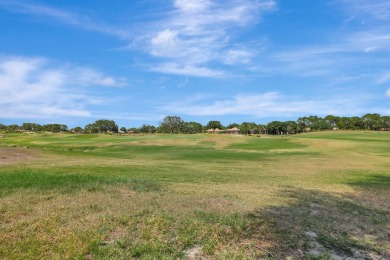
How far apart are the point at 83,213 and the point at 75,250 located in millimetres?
2424

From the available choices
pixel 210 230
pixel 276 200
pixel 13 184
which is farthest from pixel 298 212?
pixel 13 184

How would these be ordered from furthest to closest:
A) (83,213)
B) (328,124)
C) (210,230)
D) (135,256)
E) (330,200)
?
1. (328,124)
2. (330,200)
3. (83,213)
4. (210,230)
5. (135,256)

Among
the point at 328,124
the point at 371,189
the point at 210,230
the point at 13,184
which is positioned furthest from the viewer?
the point at 328,124

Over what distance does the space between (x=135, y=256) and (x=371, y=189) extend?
1308 centimetres

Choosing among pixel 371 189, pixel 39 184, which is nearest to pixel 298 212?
pixel 371 189

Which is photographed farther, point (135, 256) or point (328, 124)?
point (328, 124)

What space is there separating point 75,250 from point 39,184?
7.69 m

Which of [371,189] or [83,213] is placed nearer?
[83,213]

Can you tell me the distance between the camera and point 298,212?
1059 centimetres

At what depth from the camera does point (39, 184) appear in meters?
13.9

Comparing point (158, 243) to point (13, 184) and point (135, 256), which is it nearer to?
point (135, 256)

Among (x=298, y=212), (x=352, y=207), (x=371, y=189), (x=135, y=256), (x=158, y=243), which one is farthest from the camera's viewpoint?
(x=371, y=189)

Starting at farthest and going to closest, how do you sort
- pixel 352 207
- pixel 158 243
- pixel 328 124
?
pixel 328 124 < pixel 352 207 < pixel 158 243

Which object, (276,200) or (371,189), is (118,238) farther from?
(371,189)
